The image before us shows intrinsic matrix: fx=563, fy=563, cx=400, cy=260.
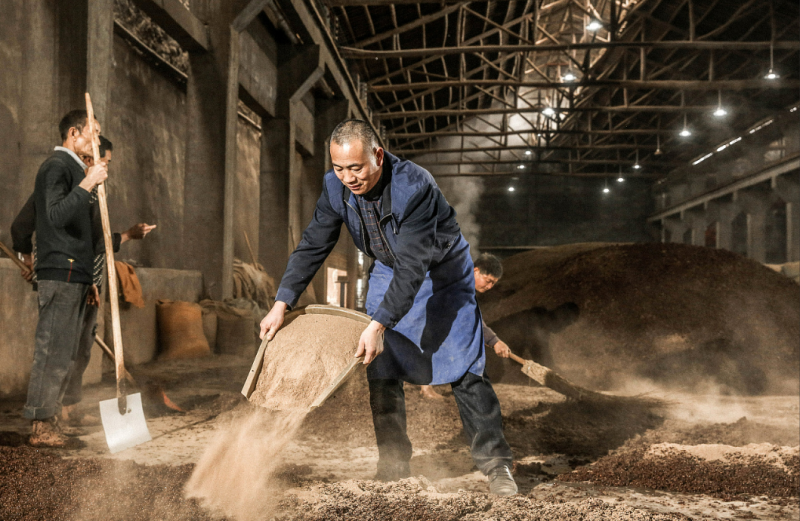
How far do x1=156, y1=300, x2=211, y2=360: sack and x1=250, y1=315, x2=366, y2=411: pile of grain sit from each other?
3.89 metres

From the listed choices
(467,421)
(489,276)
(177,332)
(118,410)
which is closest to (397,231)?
(467,421)

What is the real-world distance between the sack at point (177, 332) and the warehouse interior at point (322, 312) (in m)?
0.02

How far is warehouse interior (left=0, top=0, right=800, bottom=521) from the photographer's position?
2.30m

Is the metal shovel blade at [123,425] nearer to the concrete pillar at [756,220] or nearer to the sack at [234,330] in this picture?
the sack at [234,330]

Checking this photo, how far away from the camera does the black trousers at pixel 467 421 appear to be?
232 centimetres

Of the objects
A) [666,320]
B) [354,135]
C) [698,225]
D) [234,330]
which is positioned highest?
[698,225]

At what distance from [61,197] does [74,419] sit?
52.9 inches

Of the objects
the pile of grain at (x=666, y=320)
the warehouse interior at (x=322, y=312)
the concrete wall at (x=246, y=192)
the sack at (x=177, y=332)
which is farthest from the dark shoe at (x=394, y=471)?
the concrete wall at (x=246, y=192)

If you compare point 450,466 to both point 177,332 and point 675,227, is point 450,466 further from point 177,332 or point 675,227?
point 675,227

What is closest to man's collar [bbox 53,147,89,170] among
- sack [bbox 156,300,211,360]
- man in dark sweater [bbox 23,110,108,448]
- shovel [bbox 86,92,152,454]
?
man in dark sweater [bbox 23,110,108,448]

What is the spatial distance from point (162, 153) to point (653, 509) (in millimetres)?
7622

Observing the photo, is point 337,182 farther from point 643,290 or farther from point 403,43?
point 403,43

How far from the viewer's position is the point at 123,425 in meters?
2.68

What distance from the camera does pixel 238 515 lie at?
196cm
